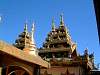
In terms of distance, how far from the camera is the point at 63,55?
3250 centimetres

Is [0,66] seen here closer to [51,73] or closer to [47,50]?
[51,73]

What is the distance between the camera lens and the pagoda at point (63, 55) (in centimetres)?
2434

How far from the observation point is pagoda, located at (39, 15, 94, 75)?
79.9ft

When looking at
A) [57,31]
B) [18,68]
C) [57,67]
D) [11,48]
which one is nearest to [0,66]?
[11,48]

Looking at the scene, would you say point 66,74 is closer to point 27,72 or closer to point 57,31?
point 57,31

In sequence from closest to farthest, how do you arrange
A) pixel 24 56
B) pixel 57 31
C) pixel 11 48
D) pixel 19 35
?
pixel 11 48, pixel 24 56, pixel 57 31, pixel 19 35

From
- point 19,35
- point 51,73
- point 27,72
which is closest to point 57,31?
point 19,35

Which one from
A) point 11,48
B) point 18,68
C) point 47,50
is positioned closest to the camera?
point 11,48

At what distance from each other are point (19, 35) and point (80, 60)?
19.9 m

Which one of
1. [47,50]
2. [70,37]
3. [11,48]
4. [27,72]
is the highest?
[70,37]

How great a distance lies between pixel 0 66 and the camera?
3.77 meters

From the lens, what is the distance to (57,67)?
960 inches

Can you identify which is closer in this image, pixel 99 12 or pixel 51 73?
pixel 99 12

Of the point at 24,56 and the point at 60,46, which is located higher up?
the point at 60,46
